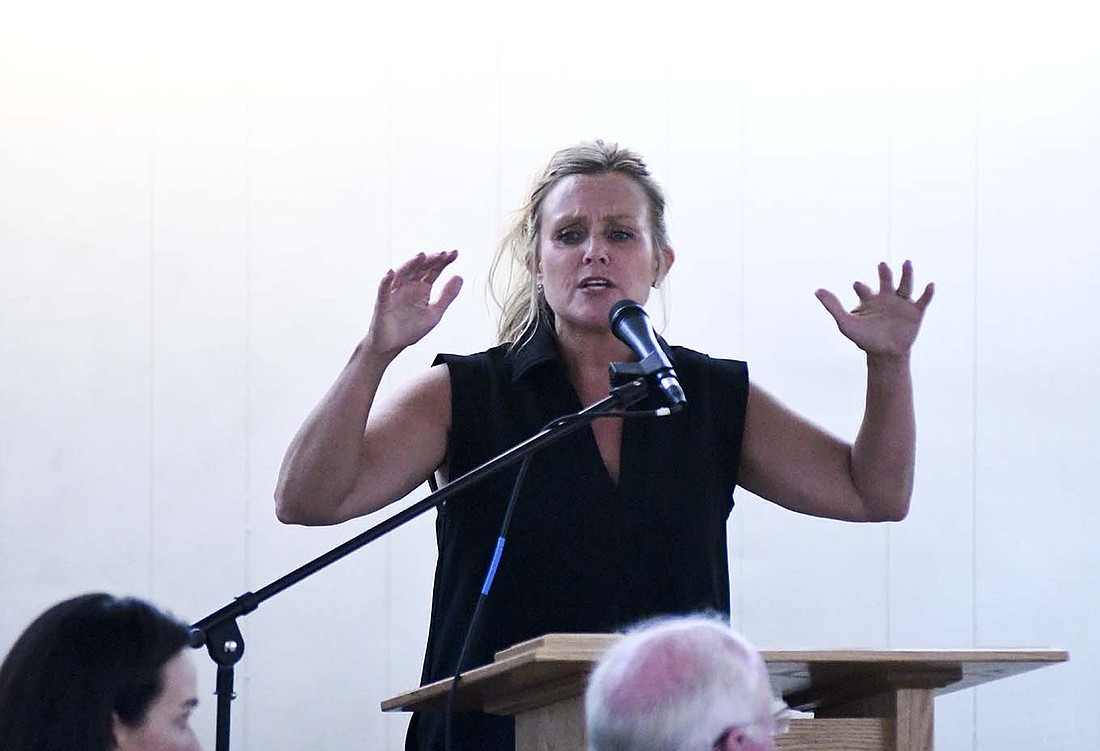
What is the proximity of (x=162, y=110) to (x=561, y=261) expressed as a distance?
1.27 m

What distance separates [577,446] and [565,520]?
13 cm

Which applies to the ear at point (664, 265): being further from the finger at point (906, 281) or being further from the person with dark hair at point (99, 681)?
the person with dark hair at point (99, 681)

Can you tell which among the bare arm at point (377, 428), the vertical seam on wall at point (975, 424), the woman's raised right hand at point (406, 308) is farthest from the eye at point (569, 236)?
the vertical seam on wall at point (975, 424)

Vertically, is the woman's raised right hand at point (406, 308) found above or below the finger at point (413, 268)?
below

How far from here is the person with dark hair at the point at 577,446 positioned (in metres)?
2.46

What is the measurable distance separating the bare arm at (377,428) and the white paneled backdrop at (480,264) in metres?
0.95

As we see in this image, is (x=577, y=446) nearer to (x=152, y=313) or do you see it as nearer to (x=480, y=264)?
(x=480, y=264)

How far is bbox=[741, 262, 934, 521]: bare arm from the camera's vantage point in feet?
8.34

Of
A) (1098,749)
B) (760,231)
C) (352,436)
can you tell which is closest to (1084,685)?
(1098,749)

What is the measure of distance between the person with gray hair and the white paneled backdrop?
2.03 metres

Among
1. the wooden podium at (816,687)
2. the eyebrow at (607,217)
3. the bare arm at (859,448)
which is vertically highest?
the eyebrow at (607,217)

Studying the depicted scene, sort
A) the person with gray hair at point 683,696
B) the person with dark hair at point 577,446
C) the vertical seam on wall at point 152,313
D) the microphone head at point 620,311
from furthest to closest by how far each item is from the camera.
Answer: the vertical seam on wall at point 152,313
the person with dark hair at point 577,446
the microphone head at point 620,311
the person with gray hair at point 683,696

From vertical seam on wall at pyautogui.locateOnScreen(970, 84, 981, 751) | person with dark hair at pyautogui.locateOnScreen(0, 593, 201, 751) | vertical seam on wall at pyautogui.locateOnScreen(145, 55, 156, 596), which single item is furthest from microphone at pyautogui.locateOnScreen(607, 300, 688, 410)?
vertical seam on wall at pyautogui.locateOnScreen(970, 84, 981, 751)

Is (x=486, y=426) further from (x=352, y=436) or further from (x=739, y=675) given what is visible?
(x=739, y=675)
